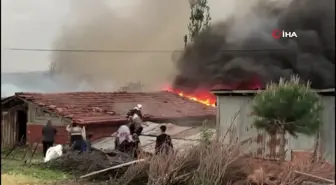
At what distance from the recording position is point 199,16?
6.66 meters

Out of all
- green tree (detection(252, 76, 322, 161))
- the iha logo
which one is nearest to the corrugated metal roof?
green tree (detection(252, 76, 322, 161))

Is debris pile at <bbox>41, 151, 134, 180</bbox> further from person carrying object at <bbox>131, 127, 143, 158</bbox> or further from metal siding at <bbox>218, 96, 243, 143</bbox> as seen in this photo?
metal siding at <bbox>218, 96, 243, 143</bbox>

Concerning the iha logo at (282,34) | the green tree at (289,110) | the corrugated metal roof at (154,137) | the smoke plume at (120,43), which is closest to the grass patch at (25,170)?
the corrugated metal roof at (154,137)

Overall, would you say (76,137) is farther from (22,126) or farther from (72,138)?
(22,126)

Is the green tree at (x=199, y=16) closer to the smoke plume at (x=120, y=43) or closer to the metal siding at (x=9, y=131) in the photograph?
the smoke plume at (x=120, y=43)

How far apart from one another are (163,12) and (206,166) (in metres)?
2.19

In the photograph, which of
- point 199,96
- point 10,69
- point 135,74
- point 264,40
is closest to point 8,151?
point 10,69

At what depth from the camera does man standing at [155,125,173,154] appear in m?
6.11

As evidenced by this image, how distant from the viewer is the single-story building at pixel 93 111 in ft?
21.2

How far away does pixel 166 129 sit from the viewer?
263 inches

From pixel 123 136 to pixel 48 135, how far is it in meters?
0.96

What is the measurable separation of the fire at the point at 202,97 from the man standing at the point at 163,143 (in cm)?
52

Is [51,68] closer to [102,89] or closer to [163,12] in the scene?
[102,89]

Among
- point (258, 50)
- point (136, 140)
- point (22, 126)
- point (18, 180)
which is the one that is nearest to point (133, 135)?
point (136, 140)
